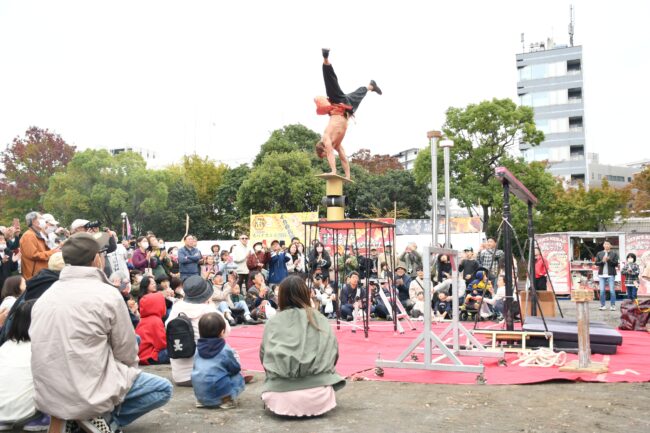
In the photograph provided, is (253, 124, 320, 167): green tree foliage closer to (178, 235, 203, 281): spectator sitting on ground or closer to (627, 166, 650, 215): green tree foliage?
(627, 166, 650, 215): green tree foliage

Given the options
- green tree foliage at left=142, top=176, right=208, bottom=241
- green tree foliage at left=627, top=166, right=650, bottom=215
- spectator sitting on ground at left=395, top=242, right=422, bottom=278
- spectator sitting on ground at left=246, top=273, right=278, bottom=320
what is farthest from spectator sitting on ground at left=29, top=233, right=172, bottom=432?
green tree foliage at left=142, top=176, right=208, bottom=241

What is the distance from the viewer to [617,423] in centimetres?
484

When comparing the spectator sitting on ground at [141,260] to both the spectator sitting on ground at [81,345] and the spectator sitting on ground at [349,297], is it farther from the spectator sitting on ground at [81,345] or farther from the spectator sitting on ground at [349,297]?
the spectator sitting on ground at [81,345]

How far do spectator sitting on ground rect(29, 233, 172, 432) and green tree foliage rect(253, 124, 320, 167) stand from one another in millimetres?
40478

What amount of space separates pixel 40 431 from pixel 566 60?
5840 centimetres

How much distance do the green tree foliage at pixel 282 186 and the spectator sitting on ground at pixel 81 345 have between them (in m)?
36.1

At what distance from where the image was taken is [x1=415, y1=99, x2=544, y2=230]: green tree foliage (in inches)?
1443

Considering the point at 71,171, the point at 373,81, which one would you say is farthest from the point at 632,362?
the point at 71,171

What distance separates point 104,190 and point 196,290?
36006 mm

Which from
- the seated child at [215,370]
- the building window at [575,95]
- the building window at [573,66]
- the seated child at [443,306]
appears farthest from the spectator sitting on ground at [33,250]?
the building window at [573,66]

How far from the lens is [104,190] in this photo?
40.5m

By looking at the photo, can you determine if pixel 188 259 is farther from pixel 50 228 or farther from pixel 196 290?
pixel 196 290

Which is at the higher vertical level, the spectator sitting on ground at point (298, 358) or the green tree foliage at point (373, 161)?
the green tree foliage at point (373, 161)

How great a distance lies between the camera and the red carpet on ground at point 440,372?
663cm
